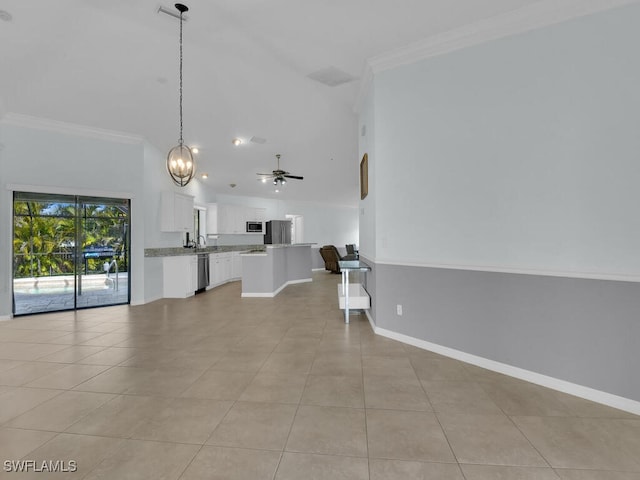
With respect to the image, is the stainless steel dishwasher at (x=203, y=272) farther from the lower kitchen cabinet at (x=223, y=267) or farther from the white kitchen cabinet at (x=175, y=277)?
the white kitchen cabinet at (x=175, y=277)

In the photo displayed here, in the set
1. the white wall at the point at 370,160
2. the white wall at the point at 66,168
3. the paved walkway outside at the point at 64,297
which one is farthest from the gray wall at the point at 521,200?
the paved walkway outside at the point at 64,297

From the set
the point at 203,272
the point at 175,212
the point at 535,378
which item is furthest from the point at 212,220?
the point at 535,378

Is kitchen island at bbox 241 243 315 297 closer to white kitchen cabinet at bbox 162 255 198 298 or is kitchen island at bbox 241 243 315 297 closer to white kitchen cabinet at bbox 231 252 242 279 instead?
white kitchen cabinet at bbox 162 255 198 298

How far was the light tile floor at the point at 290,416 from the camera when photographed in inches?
64.1

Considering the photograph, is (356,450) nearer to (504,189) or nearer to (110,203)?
(504,189)

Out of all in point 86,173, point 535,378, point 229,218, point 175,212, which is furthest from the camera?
point 229,218

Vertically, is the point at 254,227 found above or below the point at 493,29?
below

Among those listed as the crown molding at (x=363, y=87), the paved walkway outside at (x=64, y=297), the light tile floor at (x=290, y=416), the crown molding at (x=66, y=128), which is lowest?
the light tile floor at (x=290, y=416)

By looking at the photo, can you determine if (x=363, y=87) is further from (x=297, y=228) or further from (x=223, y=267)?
(x=297, y=228)

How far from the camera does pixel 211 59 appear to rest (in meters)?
3.71

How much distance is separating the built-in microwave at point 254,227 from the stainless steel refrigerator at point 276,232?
13.2 inches

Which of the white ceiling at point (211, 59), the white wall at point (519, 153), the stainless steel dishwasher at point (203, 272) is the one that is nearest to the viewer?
the white wall at point (519, 153)

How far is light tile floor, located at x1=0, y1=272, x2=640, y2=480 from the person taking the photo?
163cm

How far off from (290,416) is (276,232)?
8.92 meters
